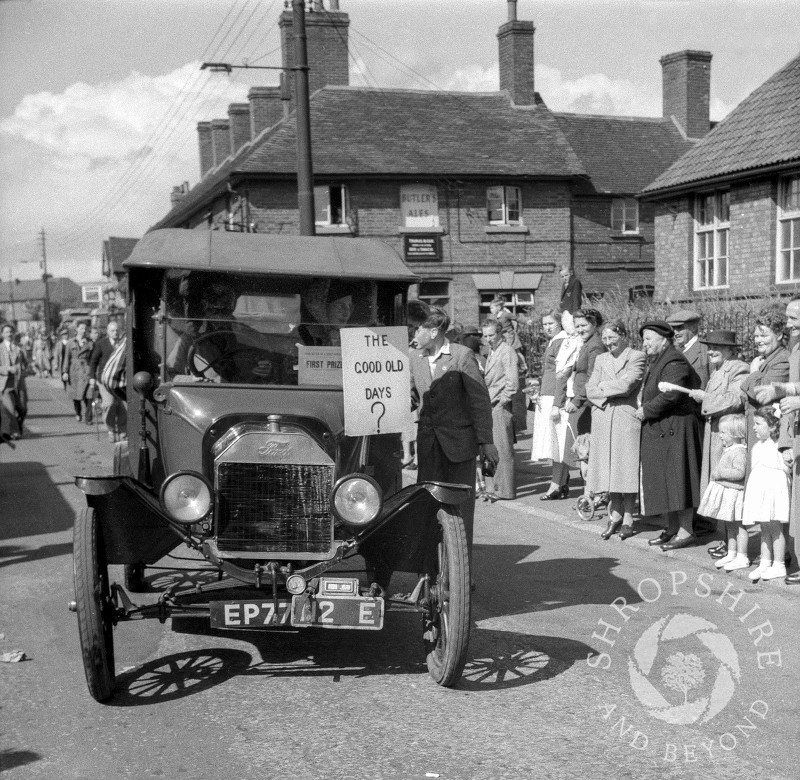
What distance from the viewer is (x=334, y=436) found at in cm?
595

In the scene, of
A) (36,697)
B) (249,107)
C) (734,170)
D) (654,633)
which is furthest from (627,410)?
(249,107)

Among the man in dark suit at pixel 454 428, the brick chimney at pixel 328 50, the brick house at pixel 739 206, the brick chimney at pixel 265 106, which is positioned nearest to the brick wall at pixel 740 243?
the brick house at pixel 739 206

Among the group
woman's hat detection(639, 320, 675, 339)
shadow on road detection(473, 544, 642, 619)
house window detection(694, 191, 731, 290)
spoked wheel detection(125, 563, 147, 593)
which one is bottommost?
shadow on road detection(473, 544, 642, 619)

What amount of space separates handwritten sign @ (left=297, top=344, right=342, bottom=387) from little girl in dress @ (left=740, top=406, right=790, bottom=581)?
3.34m

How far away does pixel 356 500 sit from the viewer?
5445mm

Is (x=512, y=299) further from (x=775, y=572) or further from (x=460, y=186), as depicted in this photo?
(x=775, y=572)

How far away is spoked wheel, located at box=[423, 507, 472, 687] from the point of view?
17.4 feet

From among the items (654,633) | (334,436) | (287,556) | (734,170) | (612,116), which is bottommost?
(654,633)

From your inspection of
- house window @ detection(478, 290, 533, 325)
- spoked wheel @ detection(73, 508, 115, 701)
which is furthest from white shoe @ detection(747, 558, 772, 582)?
house window @ detection(478, 290, 533, 325)

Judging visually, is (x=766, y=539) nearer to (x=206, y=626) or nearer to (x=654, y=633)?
(x=654, y=633)

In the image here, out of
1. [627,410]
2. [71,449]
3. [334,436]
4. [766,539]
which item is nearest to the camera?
[334,436]

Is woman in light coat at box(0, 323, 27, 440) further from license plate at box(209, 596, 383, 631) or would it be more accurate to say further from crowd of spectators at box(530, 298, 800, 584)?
license plate at box(209, 596, 383, 631)

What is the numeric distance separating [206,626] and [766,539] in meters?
4.11

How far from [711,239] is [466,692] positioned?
63.7 ft
